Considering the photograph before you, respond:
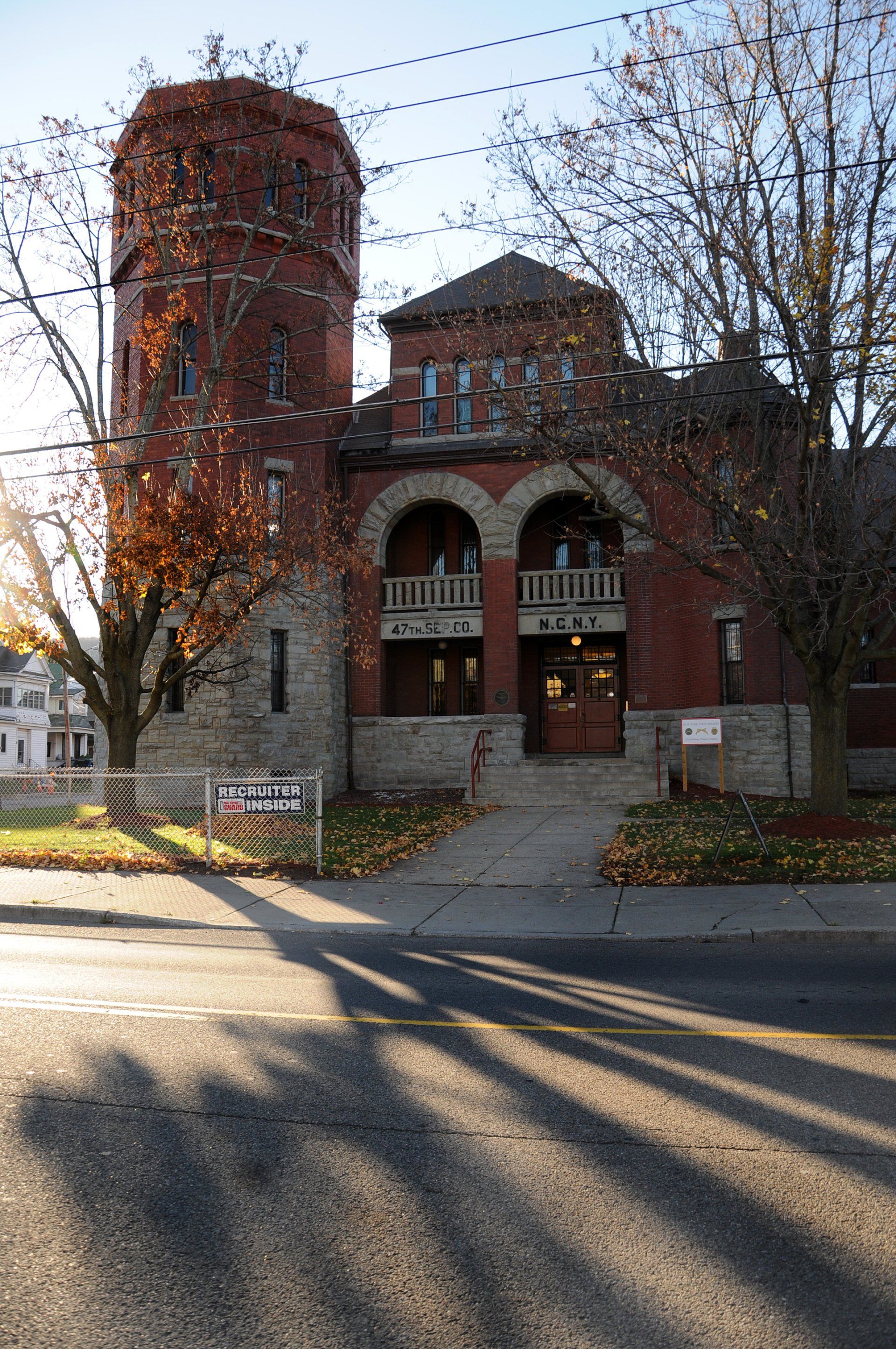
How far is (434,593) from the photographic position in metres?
26.2

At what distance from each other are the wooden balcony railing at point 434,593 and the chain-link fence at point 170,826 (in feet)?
22.4

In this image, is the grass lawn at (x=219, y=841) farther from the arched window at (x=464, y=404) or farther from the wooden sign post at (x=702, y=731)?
the arched window at (x=464, y=404)

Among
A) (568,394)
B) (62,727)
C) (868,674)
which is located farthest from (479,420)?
(62,727)

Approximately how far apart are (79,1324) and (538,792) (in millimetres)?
19544

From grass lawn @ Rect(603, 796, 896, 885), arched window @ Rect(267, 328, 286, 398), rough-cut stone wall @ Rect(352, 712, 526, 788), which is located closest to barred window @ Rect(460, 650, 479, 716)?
rough-cut stone wall @ Rect(352, 712, 526, 788)

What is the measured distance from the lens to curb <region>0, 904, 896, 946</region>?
28.3ft

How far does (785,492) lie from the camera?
1606 centimetres

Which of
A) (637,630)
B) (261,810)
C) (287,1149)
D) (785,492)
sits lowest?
(287,1149)

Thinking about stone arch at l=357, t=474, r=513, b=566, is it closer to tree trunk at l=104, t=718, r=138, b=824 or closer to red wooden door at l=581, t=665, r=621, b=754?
red wooden door at l=581, t=665, r=621, b=754

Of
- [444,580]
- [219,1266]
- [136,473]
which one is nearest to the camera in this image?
[219,1266]

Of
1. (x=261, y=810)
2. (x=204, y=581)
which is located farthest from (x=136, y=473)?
(x=261, y=810)

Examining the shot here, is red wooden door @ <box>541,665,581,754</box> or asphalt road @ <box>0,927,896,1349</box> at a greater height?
red wooden door @ <box>541,665,581,754</box>

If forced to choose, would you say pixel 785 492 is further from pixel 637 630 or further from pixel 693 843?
pixel 637 630

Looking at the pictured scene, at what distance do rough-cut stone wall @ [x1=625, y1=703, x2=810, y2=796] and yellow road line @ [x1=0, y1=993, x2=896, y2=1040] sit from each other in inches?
677
